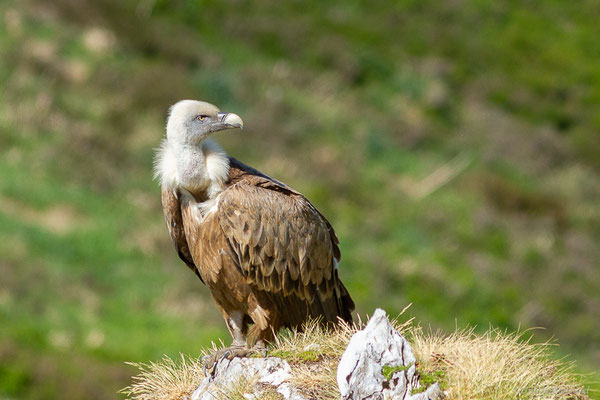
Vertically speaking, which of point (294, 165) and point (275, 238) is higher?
point (294, 165)

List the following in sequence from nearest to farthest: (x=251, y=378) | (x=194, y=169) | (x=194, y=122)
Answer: (x=251, y=378) → (x=194, y=169) → (x=194, y=122)

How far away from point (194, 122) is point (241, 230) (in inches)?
36.9

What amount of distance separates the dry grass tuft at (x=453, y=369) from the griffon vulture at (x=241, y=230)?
60 centimetres

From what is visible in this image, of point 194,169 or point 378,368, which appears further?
point 194,169

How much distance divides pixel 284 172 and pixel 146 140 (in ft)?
11.5

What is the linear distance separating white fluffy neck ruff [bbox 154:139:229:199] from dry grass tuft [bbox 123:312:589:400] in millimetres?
1355

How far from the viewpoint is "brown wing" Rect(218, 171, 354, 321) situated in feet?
22.2

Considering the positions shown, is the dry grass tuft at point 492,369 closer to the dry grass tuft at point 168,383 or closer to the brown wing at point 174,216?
the dry grass tuft at point 168,383

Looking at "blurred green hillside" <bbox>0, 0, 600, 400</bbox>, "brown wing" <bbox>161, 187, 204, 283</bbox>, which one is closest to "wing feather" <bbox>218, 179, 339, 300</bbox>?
"brown wing" <bbox>161, 187, 204, 283</bbox>

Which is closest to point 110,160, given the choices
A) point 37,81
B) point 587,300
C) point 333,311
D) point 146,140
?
point 146,140

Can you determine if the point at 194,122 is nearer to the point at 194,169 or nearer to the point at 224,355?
the point at 194,169

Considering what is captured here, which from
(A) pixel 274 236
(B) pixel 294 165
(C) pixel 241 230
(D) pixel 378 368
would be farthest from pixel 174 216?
(B) pixel 294 165

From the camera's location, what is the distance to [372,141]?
83.3 ft

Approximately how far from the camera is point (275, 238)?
269 inches
